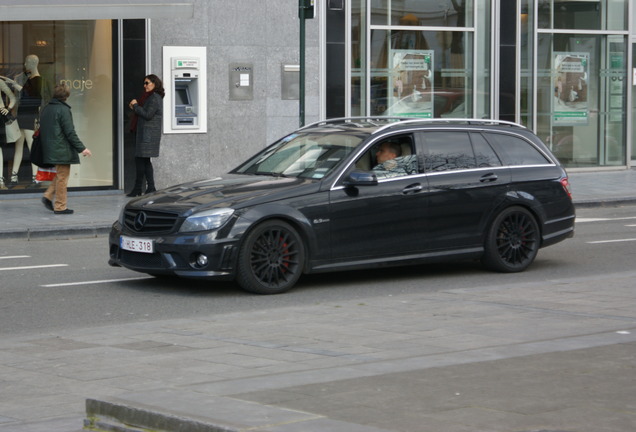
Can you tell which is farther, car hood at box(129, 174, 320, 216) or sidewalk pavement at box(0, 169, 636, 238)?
sidewalk pavement at box(0, 169, 636, 238)

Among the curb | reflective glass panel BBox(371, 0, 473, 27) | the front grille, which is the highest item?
reflective glass panel BBox(371, 0, 473, 27)

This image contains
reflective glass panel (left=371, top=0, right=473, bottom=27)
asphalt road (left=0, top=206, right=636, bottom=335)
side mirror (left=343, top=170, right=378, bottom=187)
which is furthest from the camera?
reflective glass panel (left=371, top=0, right=473, bottom=27)

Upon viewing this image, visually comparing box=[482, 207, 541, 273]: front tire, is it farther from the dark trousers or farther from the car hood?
the dark trousers

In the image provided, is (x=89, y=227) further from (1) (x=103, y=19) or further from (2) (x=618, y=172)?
(2) (x=618, y=172)

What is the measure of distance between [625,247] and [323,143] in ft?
15.5

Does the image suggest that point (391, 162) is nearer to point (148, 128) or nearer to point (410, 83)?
point (148, 128)

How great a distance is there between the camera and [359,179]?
10.9 meters

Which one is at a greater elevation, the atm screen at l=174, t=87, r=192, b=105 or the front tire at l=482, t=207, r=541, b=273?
the atm screen at l=174, t=87, r=192, b=105

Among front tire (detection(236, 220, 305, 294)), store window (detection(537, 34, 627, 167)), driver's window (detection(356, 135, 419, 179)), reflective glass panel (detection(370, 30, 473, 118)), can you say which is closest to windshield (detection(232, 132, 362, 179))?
driver's window (detection(356, 135, 419, 179))

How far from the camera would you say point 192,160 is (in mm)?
21000

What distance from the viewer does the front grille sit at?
10.4m

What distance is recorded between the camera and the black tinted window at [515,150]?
480 inches

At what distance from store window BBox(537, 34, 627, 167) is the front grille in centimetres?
1600

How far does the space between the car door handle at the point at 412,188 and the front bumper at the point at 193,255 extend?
1946 millimetres
